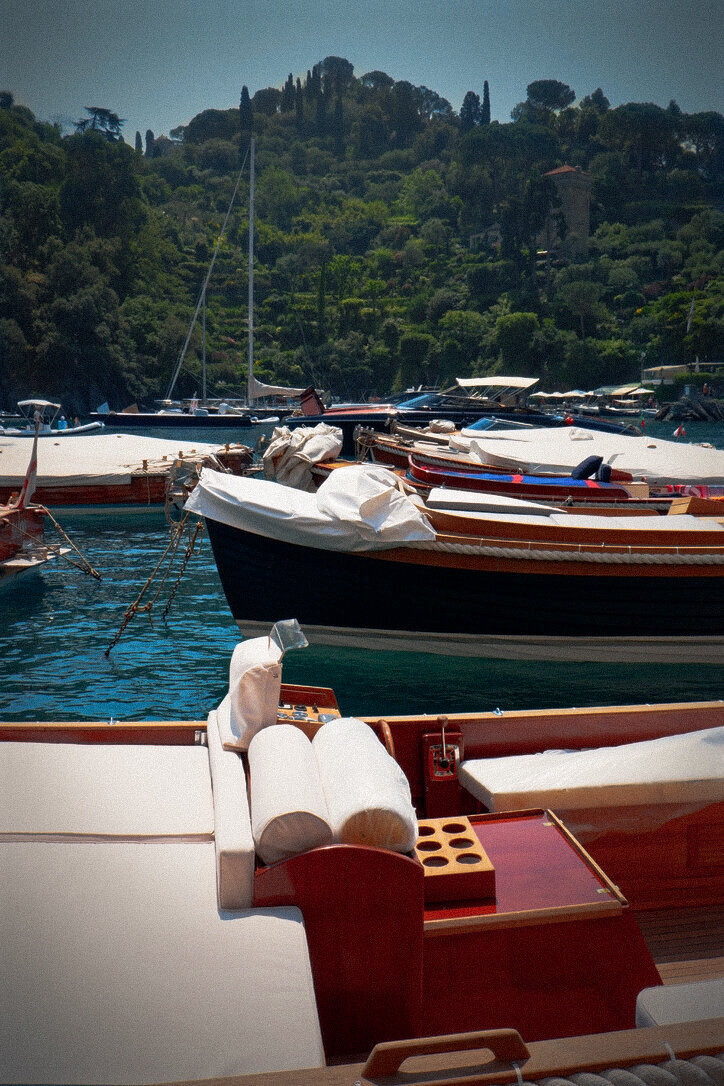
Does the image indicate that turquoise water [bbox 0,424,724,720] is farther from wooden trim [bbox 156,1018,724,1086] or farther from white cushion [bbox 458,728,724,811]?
wooden trim [bbox 156,1018,724,1086]

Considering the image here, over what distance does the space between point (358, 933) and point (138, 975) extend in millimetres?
500

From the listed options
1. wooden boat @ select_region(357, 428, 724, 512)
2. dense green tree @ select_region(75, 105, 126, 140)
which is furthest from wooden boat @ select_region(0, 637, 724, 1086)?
wooden boat @ select_region(357, 428, 724, 512)

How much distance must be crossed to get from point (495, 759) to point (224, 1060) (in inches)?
73.8

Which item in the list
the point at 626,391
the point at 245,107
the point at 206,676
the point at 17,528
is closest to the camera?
the point at 245,107

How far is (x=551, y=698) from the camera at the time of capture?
6.05 meters

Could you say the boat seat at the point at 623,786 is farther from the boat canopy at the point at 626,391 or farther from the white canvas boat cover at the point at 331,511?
the boat canopy at the point at 626,391

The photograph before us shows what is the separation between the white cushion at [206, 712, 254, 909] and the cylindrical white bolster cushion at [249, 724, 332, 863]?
32 mm

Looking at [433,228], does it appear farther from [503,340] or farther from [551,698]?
[551,698]

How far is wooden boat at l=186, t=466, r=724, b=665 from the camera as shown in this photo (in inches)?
240

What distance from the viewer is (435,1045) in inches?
41.3

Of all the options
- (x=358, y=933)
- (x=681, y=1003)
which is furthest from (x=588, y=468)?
(x=681, y=1003)

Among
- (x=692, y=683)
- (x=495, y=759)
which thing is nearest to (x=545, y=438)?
(x=692, y=683)

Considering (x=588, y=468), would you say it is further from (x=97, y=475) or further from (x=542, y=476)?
(x=97, y=475)

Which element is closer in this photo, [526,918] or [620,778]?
[526,918]
